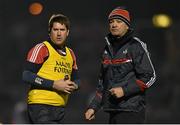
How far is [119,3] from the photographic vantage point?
80.2 feet

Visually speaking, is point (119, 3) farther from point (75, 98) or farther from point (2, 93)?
point (2, 93)

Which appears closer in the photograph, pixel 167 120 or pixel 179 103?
pixel 167 120

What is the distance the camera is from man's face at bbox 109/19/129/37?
8.14 m

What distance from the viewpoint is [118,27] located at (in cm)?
816

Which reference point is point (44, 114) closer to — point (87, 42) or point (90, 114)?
point (90, 114)

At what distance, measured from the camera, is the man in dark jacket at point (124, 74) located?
799cm

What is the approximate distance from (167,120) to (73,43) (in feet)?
13.5

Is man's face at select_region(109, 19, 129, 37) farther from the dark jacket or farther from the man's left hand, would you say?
the man's left hand

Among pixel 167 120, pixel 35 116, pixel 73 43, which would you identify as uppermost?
pixel 35 116

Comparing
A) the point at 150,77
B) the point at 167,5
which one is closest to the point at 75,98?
the point at 167,5

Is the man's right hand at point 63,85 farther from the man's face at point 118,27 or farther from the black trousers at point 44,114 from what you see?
the man's face at point 118,27

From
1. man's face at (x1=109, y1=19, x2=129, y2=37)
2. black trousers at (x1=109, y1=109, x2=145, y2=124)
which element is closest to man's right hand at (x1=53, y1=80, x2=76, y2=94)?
black trousers at (x1=109, y1=109, x2=145, y2=124)

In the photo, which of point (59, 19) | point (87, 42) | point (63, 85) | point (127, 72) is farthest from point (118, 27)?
point (87, 42)

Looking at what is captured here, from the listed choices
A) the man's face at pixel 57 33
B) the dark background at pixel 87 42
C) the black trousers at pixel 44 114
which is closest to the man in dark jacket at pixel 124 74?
the black trousers at pixel 44 114
